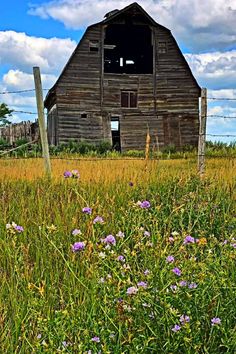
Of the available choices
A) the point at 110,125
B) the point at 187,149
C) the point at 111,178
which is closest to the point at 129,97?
the point at 110,125

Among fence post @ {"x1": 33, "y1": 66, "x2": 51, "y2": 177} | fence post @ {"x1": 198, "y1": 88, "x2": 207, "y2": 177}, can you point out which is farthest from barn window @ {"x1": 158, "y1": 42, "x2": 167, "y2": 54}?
fence post @ {"x1": 33, "y1": 66, "x2": 51, "y2": 177}

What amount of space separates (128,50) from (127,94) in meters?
3.92

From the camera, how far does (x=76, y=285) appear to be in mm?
3498

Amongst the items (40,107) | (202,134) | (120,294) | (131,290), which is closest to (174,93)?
(202,134)

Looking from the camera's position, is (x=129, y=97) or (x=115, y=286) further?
(x=129, y=97)

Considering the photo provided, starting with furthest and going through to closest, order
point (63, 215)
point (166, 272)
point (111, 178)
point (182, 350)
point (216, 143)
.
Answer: point (216, 143) < point (111, 178) < point (63, 215) < point (166, 272) < point (182, 350)

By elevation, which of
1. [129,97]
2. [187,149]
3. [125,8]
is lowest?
[187,149]

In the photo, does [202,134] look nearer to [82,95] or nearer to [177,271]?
[177,271]

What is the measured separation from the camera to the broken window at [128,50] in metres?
30.2

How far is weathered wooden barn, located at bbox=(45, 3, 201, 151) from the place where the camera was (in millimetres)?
27786

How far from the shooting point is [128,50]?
31.5 meters

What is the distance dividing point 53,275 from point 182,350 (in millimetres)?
1638

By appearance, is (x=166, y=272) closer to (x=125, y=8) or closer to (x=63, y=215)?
(x=63, y=215)

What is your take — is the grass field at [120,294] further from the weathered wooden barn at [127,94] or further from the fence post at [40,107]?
the weathered wooden barn at [127,94]
